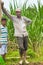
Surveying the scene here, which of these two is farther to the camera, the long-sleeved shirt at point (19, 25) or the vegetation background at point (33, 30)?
the vegetation background at point (33, 30)

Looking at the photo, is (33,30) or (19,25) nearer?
(19,25)

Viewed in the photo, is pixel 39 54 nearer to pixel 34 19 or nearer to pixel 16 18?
pixel 34 19

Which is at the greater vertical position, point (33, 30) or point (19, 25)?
point (19, 25)

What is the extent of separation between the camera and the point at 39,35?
10617mm

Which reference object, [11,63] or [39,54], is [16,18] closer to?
[11,63]

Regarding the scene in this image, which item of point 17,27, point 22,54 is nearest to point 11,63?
point 22,54

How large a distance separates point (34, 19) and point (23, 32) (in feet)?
7.47

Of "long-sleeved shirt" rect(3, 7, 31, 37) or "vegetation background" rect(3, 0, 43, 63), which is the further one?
"vegetation background" rect(3, 0, 43, 63)

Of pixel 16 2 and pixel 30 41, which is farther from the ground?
pixel 16 2

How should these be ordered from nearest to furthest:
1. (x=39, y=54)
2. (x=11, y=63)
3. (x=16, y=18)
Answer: (x=16, y=18) → (x=11, y=63) → (x=39, y=54)

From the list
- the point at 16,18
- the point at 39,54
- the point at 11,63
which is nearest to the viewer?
the point at 16,18

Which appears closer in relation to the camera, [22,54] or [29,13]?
[22,54]

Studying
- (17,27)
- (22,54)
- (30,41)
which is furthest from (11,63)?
(30,41)

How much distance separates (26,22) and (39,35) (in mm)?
2066
